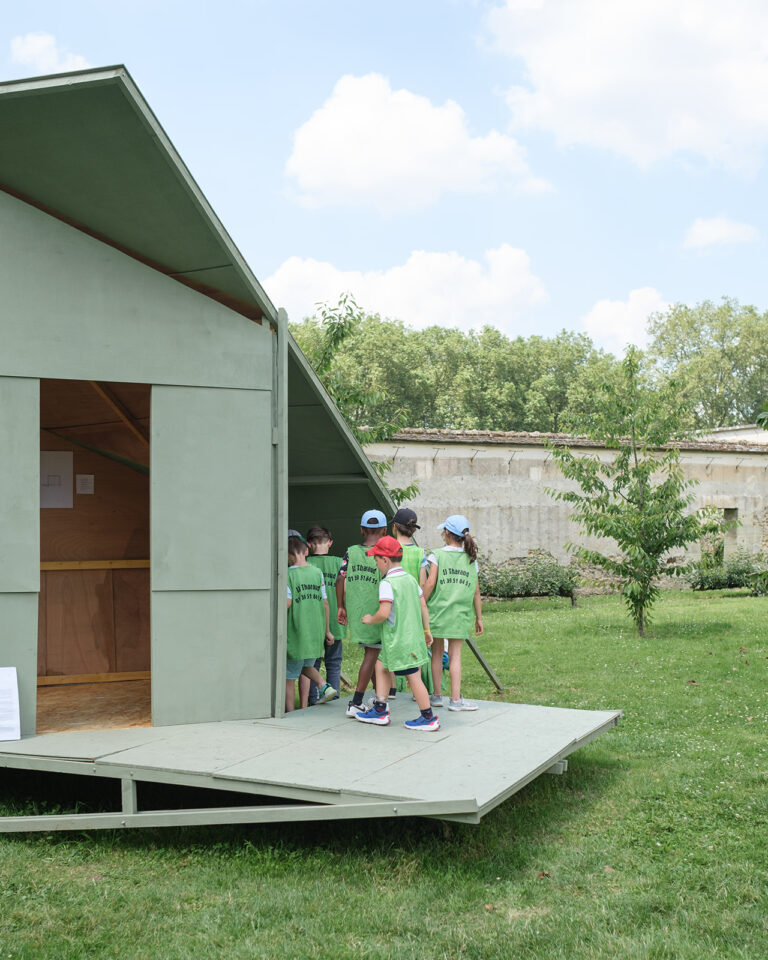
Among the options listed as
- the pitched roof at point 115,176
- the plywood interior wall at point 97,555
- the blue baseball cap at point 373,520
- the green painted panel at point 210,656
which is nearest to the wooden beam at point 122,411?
the plywood interior wall at point 97,555

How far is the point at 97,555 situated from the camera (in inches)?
374

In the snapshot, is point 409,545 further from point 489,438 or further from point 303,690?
point 489,438

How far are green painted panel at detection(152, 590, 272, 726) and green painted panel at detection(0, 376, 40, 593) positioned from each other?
0.92 m

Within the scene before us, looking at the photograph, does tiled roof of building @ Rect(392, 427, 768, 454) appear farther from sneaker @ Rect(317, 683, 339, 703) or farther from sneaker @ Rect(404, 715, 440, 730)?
sneaker @ Rect(404, 715, 440, 730)

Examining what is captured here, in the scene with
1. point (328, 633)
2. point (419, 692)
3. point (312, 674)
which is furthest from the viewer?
point (328, 633)

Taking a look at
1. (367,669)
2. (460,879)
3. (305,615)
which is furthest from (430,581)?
(460,879)

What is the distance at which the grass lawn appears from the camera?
168 inches

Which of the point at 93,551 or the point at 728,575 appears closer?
the point at 93,551

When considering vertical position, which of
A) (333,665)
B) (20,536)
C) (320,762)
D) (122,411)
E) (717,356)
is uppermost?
(717,356)

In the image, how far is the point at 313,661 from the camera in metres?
7.81

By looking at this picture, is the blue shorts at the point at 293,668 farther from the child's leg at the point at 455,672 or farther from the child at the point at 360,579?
the child's leg at the point at 455,672

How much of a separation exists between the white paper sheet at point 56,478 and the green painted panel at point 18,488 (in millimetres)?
3040

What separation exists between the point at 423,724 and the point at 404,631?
69 centimetres

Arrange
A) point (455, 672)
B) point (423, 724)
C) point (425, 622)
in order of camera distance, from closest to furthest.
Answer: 1. point (423, 724)
2. point (425, 622)
3. point (455, 672)
